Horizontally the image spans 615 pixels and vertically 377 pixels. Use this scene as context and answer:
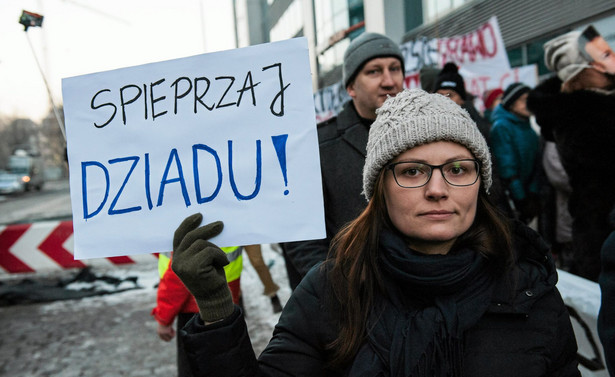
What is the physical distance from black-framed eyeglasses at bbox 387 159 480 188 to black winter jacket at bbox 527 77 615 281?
1.72 m

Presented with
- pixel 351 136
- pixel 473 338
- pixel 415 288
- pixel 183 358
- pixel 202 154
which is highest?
pixel 351 136

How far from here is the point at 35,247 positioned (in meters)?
7.03

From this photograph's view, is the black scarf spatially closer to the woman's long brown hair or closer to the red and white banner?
the woman's long brown hair

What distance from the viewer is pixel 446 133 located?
1510mm

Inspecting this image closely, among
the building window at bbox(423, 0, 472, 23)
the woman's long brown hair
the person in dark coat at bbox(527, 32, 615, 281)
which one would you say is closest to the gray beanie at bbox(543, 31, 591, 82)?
the person in dark coat at bbox(527, 32, 615, 281)

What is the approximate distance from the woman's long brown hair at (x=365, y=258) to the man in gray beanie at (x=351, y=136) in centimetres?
85

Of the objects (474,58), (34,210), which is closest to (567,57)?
(474,58)

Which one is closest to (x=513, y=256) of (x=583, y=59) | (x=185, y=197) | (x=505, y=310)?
(x=505, y=310)

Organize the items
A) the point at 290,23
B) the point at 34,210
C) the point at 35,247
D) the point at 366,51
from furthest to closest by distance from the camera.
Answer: the point at 290,23
the point at 34,210
the point at 35,247
the point at 366,51

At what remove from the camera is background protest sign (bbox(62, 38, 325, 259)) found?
1.67 metres

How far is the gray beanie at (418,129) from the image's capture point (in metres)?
1.51

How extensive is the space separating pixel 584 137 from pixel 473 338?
1.98 metres

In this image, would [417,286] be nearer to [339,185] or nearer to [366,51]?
[339,185]

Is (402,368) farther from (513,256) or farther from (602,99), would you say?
(602,99)
